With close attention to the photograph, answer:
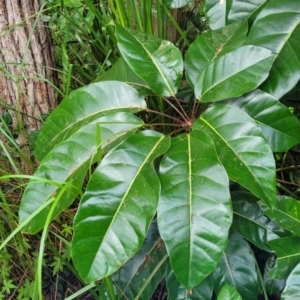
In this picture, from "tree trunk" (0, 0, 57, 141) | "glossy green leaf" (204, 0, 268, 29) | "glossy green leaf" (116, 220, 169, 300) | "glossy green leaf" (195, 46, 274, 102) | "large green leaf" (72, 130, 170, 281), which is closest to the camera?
"large green leaf" (72, 130, 170, 281)

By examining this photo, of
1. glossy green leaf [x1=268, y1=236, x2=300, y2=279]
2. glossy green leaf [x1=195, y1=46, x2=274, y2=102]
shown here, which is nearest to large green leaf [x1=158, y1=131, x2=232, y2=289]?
glossy green leaf [x1=195, y1=46, x2=274, y2=102]

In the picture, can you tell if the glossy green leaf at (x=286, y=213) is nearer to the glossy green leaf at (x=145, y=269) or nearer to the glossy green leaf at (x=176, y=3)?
the glossy green leaf at (x=145, y=269)

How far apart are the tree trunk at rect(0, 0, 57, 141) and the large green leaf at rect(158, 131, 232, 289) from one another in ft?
2.75

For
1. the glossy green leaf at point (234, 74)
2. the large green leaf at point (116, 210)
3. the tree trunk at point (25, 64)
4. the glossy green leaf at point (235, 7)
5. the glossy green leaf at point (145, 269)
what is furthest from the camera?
the tree trunk at point (25, 64)

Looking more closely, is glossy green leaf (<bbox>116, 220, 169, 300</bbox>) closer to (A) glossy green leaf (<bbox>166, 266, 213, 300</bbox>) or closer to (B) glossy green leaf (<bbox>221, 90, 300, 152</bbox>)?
(A) glossy green leaf (<bbox>166, 266, 213, 300</bbox>)

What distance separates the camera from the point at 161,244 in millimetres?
1069

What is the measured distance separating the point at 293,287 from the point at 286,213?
0.50 feet

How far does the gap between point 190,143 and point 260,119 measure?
6.7 inches

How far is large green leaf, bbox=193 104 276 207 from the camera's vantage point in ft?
2.41

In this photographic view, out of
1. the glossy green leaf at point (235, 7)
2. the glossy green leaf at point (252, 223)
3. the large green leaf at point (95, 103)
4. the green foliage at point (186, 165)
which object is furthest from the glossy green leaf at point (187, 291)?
the glossy green leaf at point (235, 7)

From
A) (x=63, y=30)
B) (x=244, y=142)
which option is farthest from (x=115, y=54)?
(x=244, y=142)

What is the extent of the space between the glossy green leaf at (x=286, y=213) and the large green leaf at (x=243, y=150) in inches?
7.3

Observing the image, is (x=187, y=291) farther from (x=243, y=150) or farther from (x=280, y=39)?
(x=280, y=39)

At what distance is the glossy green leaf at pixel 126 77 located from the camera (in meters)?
0.99
